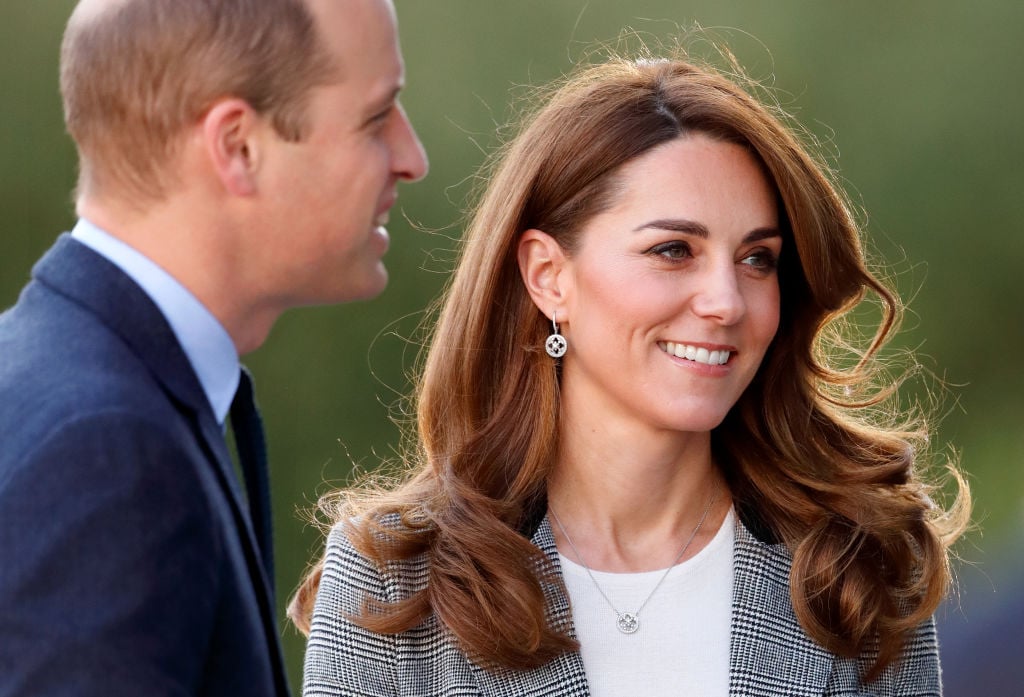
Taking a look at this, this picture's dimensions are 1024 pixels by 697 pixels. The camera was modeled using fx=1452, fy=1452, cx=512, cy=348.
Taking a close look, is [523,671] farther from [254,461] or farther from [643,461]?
[254,461]

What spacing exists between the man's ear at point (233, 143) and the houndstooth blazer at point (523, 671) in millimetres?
1441

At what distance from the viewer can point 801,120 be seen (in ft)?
32.1

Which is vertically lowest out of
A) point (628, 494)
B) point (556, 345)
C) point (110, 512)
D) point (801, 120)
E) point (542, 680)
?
point (542, 680)

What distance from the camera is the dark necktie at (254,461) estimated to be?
1.84m

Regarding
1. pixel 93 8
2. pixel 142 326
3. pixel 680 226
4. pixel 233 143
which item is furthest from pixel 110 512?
pixel 680 226

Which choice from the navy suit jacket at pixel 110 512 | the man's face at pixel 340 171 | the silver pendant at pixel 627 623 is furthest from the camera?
the silver pendant at pixel 627 623

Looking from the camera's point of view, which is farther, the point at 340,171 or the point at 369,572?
the point at 369,572

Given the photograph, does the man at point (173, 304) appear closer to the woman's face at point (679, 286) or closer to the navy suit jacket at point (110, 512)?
the navy suit jacket at point (110, 512)

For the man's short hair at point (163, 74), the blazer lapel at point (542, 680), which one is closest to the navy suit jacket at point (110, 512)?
the man's short hair at point (163, 74)

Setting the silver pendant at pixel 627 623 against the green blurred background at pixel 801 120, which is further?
the green blurred background at pixel 801 120

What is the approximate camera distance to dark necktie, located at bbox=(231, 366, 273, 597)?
72.4 inches

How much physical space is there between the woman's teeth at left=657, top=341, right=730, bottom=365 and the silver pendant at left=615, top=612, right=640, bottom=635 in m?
0.54

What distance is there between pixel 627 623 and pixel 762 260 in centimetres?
79

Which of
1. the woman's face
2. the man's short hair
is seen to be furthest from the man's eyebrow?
the man's short hair
